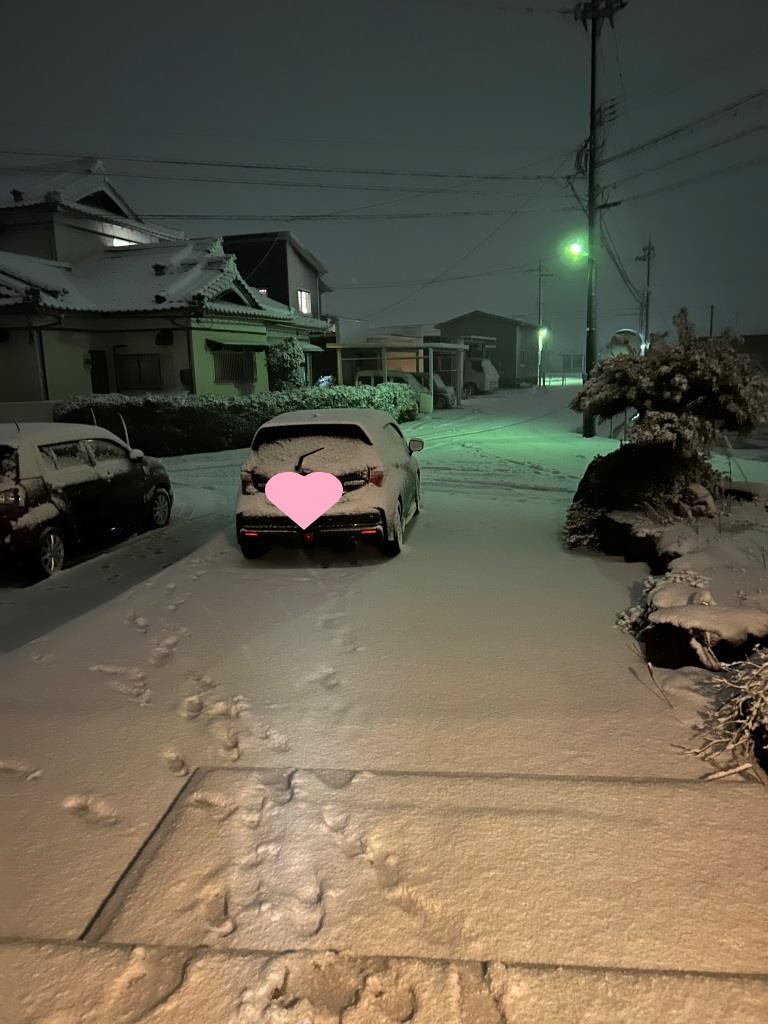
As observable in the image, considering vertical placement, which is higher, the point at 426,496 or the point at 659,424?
the point at 659,424

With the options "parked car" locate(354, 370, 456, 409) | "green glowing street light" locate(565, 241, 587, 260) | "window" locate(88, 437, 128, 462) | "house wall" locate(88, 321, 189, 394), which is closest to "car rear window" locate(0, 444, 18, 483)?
"window" locate(88, 437, 128, 462)

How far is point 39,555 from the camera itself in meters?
7.28

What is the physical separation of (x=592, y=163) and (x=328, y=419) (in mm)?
15690

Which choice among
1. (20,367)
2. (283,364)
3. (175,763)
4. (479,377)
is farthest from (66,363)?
(479,377)

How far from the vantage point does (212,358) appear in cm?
2308

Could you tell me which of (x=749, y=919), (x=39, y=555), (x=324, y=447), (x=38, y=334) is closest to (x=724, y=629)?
(x=749, y=919)

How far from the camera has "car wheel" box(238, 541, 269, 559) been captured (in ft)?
23.7

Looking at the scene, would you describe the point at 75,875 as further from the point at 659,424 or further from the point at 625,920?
the point at 659,424

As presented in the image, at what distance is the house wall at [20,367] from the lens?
65.7ft

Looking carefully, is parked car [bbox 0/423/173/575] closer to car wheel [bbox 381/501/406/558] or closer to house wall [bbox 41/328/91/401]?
car wheel [bbox 381/501/406/558]

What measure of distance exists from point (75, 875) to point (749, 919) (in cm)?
252

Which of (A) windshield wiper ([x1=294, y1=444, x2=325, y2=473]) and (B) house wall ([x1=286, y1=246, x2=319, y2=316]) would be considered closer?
(A) windshield wiper ([x1=294, y1=444, x2=325, y2=473])

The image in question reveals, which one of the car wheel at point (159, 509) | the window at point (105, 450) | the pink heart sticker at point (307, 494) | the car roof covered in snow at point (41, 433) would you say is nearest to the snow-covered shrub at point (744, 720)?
the pink heart sticker at point (307, 494)

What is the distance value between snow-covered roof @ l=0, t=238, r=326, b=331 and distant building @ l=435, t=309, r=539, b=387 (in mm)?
34062
